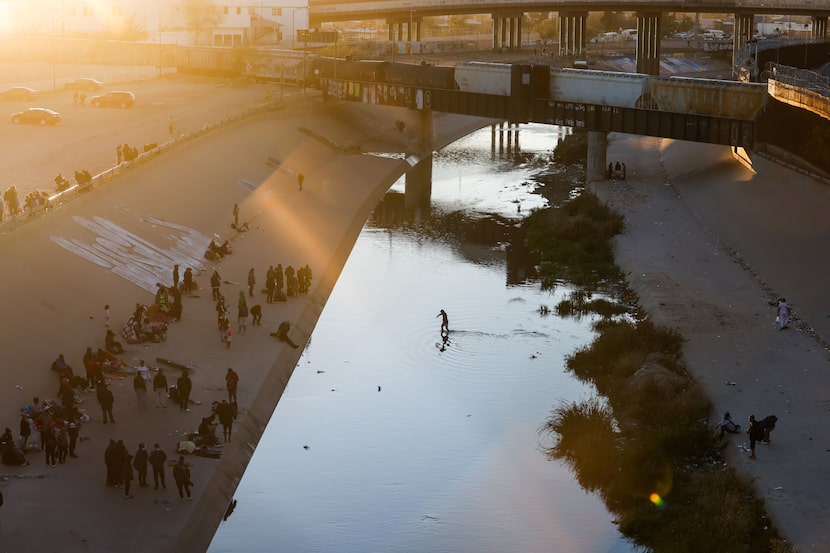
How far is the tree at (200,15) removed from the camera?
147m

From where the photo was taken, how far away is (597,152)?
3029 inches

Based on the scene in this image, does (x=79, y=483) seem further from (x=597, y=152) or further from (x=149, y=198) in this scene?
(x=597, y=152)

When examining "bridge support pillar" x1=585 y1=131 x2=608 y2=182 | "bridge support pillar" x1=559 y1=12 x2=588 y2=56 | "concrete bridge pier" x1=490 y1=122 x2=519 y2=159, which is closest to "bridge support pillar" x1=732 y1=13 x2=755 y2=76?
"bridge support pillar" x1=559 y1=12 x2=588 y2=56

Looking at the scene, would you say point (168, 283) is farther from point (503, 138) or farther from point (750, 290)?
point (503, 138)

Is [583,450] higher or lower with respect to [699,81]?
lower

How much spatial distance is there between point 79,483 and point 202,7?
127 meters

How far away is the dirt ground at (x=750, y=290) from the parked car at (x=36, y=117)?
36996 millimetres

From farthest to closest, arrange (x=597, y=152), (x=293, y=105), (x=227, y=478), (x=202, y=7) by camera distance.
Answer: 1. (x=202, y=7)
2. (x=293, y=105)
3. (x=597, y=152)
4. (x=227, y=478)

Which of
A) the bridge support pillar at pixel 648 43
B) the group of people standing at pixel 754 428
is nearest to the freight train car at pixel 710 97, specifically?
the group of people standing at pixel 754 428

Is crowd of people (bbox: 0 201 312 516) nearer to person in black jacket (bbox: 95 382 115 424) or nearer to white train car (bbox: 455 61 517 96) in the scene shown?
person in black jacket (bbox: 95 382 115 424)

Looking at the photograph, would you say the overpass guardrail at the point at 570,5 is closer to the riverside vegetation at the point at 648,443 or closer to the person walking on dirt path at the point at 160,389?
the riverside vegetation at the point at 648,443

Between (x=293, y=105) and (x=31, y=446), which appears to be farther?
(x=293, y=105)

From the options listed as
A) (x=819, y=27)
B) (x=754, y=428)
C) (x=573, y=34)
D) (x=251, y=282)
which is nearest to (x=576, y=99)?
(x=251, y=282)

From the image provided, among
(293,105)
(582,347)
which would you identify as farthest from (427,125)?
(582,347)
